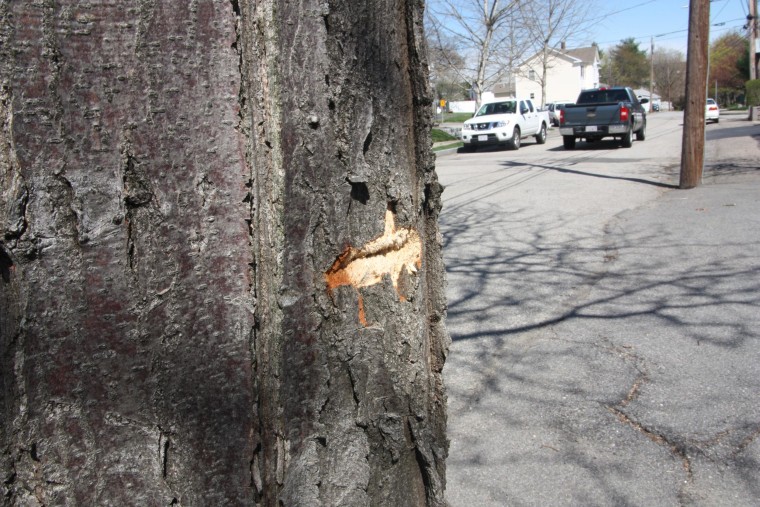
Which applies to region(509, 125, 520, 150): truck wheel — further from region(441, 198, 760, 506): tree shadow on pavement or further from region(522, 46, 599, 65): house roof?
region(522, 46, 599, 65): house roof

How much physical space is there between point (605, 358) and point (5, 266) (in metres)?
4.16

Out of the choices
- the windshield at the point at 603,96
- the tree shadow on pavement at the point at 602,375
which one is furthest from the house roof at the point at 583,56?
the tree shadow on pavement at the point at 602,375

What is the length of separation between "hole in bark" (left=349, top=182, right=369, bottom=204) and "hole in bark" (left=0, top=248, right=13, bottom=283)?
0.50 m

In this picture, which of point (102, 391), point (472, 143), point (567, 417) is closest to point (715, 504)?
point (567, 417)

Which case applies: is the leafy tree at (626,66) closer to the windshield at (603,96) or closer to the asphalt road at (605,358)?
the windshield at (603,96)

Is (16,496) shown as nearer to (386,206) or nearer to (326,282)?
(326,282)

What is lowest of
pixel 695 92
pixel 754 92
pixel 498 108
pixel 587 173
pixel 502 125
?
pixel 587 173

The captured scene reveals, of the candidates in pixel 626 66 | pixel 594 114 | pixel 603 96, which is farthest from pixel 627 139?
pixel 626 66

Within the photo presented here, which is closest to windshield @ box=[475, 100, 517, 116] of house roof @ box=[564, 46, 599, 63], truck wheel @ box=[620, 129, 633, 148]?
truck wheel @ box=[620, 129, 633, 148]

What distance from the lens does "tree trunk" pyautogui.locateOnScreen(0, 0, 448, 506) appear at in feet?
3.02

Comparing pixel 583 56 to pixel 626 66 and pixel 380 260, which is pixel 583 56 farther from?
pixel 380 260

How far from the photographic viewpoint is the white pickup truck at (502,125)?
24.0 metres

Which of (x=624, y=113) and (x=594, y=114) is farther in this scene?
(x=594, y=114)

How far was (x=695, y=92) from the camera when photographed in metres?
11.8
